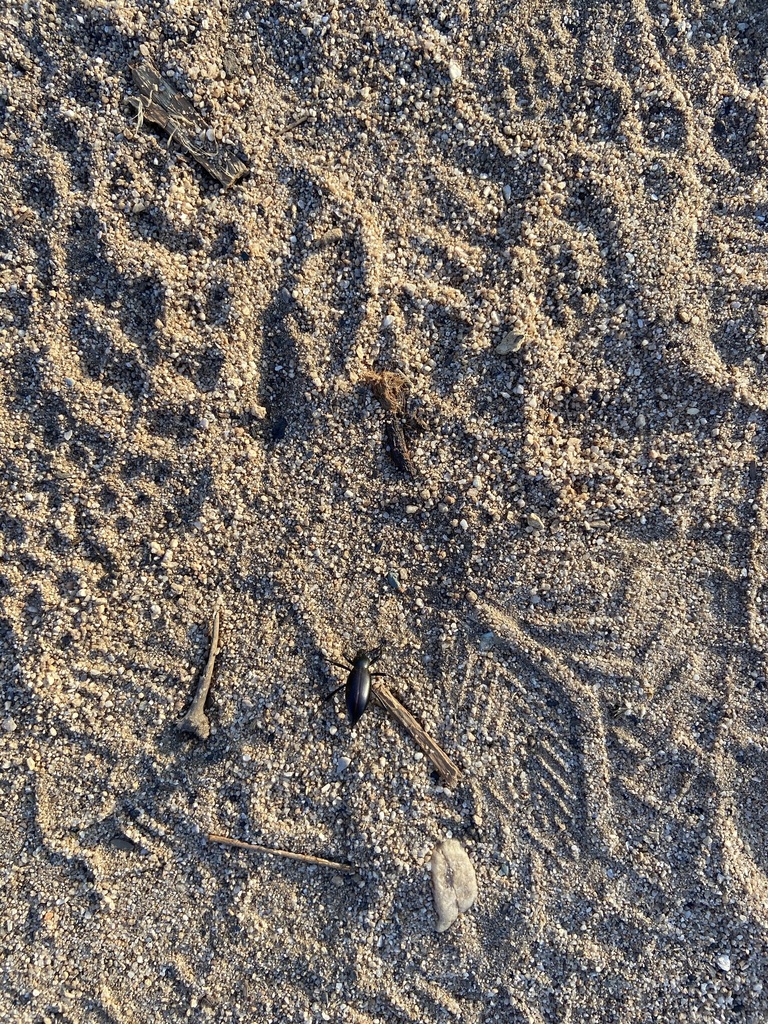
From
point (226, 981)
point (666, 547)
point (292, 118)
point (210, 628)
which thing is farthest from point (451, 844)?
point (292, 118)

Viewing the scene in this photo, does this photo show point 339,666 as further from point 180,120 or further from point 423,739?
point 180,120

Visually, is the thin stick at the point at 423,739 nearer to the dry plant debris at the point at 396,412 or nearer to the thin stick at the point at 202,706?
the thin stick at the point at 202,706

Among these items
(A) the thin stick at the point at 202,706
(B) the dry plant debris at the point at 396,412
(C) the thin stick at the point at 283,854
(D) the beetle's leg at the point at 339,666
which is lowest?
(C) the thin stick at the point at 283,854

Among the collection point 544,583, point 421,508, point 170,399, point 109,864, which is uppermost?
point 170,399

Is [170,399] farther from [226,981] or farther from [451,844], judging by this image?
[226,981]

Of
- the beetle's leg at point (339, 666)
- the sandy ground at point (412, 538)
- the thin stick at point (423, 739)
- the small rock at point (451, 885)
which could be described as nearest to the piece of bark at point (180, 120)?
the sandy ground at point (412, 538)

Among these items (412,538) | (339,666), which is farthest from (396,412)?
(339,666)

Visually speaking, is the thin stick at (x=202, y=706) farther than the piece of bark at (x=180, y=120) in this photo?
Yes

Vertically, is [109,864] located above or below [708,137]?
below
